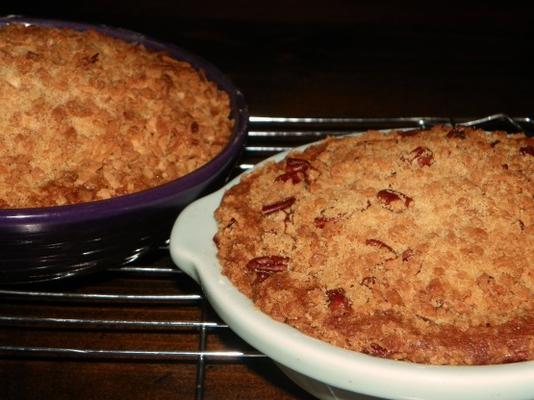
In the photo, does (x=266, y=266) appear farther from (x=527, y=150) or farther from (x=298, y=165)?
(x=527, y=150)

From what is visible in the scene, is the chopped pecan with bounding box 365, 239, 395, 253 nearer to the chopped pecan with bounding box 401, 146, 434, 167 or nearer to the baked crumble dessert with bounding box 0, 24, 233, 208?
the chopped pecan with bounding box 401, 146, 434, 167

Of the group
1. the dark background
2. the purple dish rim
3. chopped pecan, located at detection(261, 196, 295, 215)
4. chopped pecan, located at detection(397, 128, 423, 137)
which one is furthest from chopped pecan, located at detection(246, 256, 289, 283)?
the dark background

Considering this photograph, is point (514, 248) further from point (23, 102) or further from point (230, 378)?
point (23, 102)

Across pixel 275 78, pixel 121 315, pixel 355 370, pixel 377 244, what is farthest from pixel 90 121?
pixel 275 78

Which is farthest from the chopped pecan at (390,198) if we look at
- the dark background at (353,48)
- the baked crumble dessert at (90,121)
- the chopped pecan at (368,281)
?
the dark background at (353,48)

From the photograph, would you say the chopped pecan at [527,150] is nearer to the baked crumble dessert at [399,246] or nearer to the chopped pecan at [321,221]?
the baked crumble dessert at [399,246]

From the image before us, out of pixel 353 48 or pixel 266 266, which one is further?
pixel 353 48
